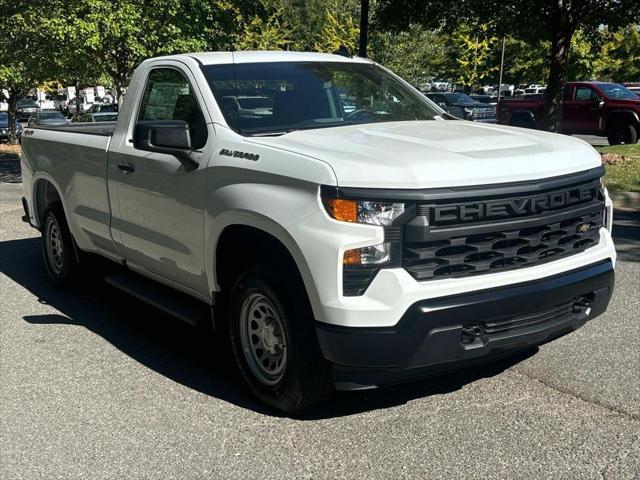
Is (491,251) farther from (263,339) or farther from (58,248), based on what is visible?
(58,248)

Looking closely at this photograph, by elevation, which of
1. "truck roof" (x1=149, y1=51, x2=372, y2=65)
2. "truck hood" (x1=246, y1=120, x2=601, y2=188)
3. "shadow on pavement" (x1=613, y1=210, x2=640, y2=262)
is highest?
"truck roof" (x1=149, y1=51, x2=372, y2=65)

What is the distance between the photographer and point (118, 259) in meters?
5.73

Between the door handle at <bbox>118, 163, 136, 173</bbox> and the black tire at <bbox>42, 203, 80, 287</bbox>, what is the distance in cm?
153

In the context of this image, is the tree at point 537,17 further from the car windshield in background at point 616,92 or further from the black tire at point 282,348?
the black tire at point 282,348

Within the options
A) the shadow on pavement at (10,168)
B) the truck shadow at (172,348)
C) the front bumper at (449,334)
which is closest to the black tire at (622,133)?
the shadow on pavement at (10,168)

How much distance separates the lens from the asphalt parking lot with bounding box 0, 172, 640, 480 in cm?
354

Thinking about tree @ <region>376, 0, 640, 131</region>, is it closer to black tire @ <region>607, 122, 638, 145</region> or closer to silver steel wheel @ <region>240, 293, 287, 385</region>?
black tire @ <region>607, 122, 638, 145</region>

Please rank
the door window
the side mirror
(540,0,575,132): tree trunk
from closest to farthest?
1. the side mirror
2. (540,0,575,132): tree trunk
3. the door window

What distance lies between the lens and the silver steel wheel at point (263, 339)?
157 inches

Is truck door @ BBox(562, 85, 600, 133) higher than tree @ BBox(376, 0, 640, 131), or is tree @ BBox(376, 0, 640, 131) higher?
tree @ BBox(376, 0, 640, 131)

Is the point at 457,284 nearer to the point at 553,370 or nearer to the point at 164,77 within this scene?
the point at 553,370

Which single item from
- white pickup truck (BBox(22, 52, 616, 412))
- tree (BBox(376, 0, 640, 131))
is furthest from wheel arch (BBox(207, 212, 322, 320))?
tree (BBox(376, 0, 640, 131))

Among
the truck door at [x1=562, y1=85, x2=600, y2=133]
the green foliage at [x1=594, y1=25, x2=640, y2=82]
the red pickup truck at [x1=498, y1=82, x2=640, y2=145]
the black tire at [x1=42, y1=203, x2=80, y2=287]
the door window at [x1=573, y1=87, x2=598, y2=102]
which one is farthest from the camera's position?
the green foliage at [x1=594, y1=25, x2=640, y2=82]

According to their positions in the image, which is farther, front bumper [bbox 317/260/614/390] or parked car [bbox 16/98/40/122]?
parked car [bbox 16/98/40/122]
